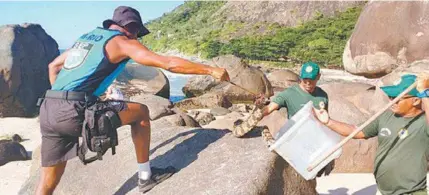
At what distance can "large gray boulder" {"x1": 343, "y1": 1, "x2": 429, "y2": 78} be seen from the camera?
13.9 metres

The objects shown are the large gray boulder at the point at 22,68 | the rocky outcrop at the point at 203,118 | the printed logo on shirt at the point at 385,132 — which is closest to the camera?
the printed logo on shirt at the point at 385,132

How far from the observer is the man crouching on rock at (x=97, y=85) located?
3.80 meters

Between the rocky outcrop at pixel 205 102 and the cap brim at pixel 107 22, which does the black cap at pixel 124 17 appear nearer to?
the cap brim at pixel 107 22

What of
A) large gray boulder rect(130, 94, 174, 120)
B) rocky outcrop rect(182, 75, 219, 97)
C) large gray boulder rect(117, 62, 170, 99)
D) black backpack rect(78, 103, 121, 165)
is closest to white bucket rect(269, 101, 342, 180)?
black backpack rect(78, 103, 121, 165)

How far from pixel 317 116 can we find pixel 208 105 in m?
14.3

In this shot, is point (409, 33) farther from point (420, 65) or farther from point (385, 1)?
point (420, 65)

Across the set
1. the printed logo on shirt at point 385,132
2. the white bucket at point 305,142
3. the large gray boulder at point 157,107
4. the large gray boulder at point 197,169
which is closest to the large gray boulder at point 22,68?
the large gray boulder at point 157,107

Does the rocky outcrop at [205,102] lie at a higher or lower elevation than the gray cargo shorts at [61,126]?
lower

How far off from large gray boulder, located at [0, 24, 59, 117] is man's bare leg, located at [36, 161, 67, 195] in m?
12.4

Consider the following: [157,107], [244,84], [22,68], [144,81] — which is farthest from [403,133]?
[244,84]

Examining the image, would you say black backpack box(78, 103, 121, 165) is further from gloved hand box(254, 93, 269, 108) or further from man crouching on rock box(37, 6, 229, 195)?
gloved hand box(254, 93, 269, 108)

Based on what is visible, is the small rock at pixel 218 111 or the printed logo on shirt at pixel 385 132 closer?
the printed logo on shirt at pixel 385 132

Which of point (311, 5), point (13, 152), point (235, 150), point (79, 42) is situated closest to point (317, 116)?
point (235, 150)

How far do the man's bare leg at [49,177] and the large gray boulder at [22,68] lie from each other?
1236 centimetres
